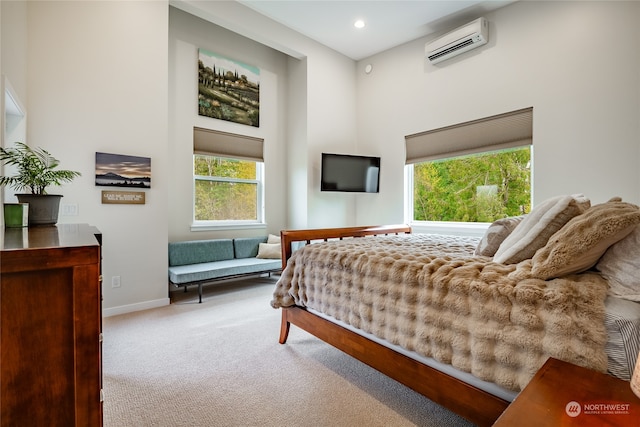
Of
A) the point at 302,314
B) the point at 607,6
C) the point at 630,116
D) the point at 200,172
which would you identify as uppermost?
the point at 607,6

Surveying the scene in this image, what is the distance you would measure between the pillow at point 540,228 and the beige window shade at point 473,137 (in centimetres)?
234

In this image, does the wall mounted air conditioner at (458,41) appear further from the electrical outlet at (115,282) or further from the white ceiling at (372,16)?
the electrical outlet at (115,282)

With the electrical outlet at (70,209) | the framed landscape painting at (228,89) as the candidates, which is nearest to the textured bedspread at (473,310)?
the electrical outlet at (70,209)

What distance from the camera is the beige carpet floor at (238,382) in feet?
4.98

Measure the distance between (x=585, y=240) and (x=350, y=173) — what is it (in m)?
3.62

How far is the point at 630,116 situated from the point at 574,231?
2.69 metres

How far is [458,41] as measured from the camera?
12.1 feet

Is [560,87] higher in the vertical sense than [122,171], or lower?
higher

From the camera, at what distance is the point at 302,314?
2.13 metres

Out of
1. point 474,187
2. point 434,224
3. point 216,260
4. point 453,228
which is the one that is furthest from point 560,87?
point 216,260

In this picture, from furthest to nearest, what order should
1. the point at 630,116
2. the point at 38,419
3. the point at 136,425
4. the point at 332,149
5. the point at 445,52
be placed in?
the point at 332,149
the point at 445,52
the point at 630,116
the point at 136,425
the point at 38,419

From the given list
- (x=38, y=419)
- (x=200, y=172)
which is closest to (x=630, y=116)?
(x=38, y=419)

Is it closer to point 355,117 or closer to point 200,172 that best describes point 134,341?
point 200,172

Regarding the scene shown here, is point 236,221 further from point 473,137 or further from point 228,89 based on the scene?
point 473,137
